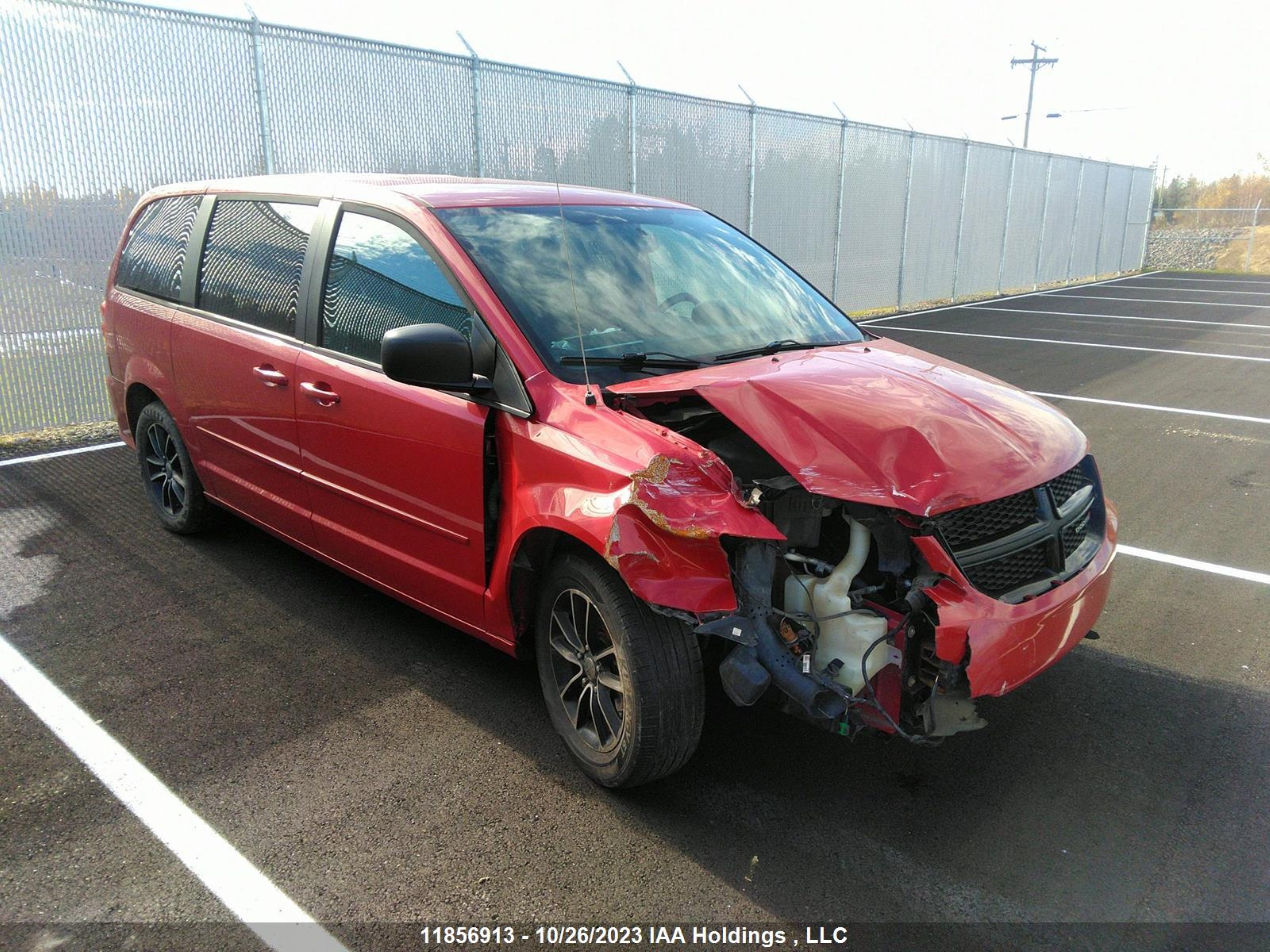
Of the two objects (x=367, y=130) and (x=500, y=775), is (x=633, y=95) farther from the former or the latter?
(x=500, y=775)

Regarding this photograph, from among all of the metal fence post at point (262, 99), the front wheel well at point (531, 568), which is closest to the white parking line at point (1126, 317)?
the metal fence post at point (262, 99)

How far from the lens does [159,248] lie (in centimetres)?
465

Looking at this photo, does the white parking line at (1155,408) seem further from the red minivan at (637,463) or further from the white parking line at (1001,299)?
the red minivan at (637,463)

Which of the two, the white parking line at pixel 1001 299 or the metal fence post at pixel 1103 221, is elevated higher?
the metal fence post at pixel 1103 221

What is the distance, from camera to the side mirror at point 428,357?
2.78 meters

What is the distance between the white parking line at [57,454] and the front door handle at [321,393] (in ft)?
13.6

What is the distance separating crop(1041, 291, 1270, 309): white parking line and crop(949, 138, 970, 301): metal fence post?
0.76 metres

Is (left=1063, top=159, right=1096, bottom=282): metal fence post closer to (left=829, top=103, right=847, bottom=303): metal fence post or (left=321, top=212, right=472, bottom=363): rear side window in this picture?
(left=829, top=103, right=847, bottom=303): metal fence post

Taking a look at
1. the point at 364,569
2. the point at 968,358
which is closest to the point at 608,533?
the point at 364,569

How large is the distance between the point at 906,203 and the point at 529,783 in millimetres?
16488

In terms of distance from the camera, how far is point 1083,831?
107 inches

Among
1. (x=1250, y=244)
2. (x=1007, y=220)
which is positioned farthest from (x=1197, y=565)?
(x=1250, y=244)

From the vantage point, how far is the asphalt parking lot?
2.43m

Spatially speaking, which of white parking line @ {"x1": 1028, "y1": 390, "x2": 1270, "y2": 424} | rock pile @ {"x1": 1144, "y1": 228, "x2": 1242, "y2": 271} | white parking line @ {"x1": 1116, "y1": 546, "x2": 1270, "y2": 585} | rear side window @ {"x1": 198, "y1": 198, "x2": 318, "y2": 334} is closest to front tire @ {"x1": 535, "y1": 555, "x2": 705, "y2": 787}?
rear side window @ {"x1": 198, "y1": 198, "x2": 318, "y2": 334}
